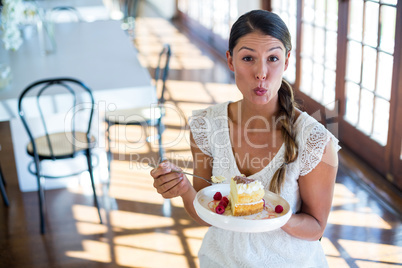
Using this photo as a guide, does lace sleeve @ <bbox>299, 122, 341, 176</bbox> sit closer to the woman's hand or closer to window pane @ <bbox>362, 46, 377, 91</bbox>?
the woman's hand

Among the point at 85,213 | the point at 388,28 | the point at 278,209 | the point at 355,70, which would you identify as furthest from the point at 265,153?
the point at 355,70

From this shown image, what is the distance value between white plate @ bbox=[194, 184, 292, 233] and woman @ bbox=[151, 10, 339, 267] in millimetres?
67

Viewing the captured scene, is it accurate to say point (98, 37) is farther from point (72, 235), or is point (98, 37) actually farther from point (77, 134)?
point (72, 235)

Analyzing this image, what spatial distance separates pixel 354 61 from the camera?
12.1 feet

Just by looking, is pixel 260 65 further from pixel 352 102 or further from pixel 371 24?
pixel 352 102

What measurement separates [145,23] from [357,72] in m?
6.00

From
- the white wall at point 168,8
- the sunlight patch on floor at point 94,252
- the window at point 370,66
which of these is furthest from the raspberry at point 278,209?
the white wall at point 168,8

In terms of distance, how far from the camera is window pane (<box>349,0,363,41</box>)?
356cm

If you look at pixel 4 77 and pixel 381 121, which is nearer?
pixel 4 77

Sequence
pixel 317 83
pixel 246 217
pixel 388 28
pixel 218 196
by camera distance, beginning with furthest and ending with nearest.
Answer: pixel 317 83, pixel 388 28, pixel 218 196, pixel 246 217

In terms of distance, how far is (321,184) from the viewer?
136 centimetres

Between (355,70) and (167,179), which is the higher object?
(167,179)

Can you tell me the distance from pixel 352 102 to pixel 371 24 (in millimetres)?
632

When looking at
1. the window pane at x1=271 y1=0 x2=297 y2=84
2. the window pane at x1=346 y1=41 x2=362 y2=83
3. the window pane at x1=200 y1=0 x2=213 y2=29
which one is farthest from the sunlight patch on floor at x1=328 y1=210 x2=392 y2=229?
the window pane at x1=200 y1=0 x2=213 y2=29
